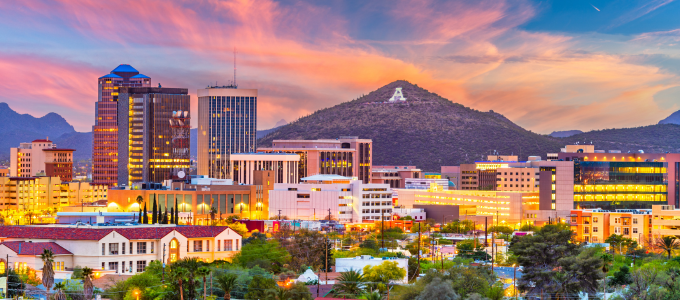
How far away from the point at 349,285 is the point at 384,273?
234 inches

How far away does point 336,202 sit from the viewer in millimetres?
180375

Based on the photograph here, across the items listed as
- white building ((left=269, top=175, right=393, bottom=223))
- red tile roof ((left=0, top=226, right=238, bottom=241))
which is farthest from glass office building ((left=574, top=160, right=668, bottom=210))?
red tile roof ((left=0, top=226, right=238, bottom=241))

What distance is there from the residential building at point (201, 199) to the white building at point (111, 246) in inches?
2634

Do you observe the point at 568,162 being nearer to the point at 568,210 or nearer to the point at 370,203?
the point at 568,210

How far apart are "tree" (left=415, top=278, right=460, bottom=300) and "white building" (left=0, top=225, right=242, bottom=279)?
35028 millimetres

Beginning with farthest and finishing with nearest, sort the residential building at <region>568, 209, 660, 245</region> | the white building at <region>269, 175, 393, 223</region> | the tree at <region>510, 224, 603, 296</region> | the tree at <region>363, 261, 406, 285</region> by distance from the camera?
the white building at <region>269, 175, 393, 223</region>, the residential building at <region>568, 209, 660, 245</region>, the tree at <region>363, 261, 406, 285</region>, the tree at <region>510, 224, 603, 296</region>

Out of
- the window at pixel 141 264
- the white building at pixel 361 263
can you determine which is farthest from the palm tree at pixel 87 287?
the white building at pixel 361 263

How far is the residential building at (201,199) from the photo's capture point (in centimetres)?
17225

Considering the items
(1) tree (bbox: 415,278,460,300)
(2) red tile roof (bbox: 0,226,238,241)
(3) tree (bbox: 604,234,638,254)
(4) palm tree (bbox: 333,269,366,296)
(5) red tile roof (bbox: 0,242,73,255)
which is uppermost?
(2) red tile roof (bbox: 0,226,238,241)

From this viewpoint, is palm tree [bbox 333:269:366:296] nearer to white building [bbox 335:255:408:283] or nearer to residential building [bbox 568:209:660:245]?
white building [bbox 335:255:408:283]

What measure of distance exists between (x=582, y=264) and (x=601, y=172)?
123557 millimetres

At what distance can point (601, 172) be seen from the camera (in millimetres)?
191125

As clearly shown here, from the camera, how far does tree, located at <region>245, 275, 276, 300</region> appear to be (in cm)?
7147

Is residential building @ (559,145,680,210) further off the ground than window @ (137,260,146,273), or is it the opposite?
residential building @ (559,145,680,210)
